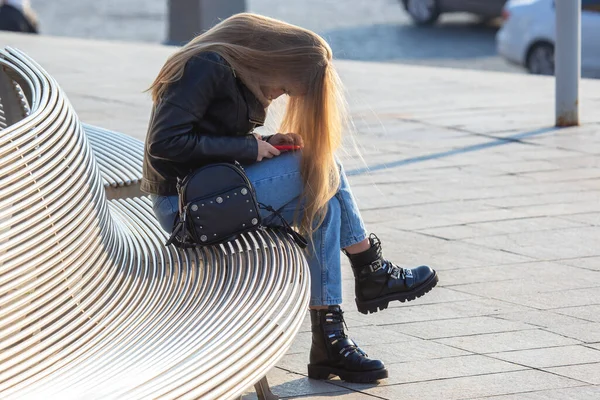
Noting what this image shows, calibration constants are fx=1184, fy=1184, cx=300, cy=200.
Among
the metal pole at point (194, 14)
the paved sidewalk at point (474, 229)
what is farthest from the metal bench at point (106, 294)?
the metal pole at point (194, 14)

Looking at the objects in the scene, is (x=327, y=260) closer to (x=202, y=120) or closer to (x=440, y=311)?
(x=202, y=120)

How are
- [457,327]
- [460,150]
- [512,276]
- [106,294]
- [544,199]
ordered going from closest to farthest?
[106,294] → [457,327] → [512,276] → [544,199] → [460,150]

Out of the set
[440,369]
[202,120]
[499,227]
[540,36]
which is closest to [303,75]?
[202,120]

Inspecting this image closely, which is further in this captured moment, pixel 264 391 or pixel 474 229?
pixel 474 229

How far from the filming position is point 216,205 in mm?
3434

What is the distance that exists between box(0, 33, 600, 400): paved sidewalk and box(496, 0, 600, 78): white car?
10.3 ft

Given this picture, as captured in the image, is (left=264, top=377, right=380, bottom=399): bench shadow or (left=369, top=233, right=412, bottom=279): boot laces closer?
(left=264, top=377, right=380, bottom=399): bench shadow

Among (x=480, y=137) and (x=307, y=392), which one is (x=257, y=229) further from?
(x=480, y=137)

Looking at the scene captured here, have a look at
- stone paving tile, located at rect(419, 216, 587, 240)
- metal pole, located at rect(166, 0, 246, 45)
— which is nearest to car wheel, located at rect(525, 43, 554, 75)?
metal pole, located at rect(166, 0, 246, 45)

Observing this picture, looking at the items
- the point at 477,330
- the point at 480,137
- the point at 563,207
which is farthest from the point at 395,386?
the point at 480,137

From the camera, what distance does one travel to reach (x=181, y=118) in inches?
138

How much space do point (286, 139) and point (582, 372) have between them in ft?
3.81

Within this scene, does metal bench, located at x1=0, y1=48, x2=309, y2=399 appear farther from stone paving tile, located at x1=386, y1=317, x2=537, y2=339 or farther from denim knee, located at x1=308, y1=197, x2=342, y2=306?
stone paving tile, located at x1=386, y1=317, x2=537, y2=339

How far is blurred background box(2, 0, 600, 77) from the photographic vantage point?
14000 mm
